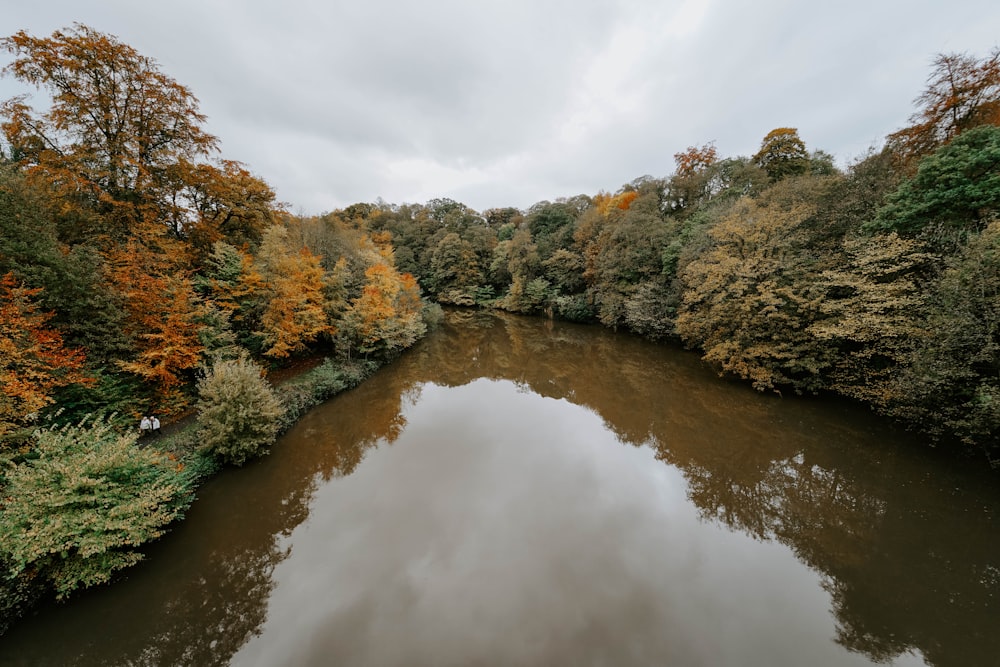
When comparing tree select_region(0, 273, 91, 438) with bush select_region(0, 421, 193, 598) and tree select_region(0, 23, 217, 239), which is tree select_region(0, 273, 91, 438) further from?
tree select_region(0, 23, 217, 239)

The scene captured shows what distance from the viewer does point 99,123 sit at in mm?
10594

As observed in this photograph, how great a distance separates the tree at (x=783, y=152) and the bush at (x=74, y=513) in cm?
3037

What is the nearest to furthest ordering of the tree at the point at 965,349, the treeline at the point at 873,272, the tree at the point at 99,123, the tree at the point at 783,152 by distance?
the tree at the point at 965,349 < the treeline at the point at 873,272 < the tree at the point at 99,123 < the tree at the point at 783,152

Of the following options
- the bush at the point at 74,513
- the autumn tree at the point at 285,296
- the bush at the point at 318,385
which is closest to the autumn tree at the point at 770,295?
the bush at the point at 318,385

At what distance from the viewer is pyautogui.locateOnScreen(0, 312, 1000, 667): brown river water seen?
4434 millimetres

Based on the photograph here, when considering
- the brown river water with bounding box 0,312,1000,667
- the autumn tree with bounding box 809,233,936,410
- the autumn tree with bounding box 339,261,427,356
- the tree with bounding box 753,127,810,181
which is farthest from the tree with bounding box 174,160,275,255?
the tree with bounding box 753,127,810,181

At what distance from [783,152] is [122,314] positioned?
1325 inches

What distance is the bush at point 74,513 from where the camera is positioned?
4355 millimetres

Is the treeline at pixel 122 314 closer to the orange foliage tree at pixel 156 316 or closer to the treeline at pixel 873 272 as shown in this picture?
the orange foliage tree at pixel 156 316

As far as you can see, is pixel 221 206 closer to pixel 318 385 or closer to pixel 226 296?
pixel 226 296

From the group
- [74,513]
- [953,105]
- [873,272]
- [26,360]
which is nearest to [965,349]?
[873,272]

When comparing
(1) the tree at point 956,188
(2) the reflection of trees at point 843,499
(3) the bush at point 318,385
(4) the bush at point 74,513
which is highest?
(1) the tree at point 956,188

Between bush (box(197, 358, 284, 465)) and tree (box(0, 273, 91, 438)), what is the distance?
2.17 m

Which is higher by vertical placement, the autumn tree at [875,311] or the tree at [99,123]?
the tree at [99,123]
